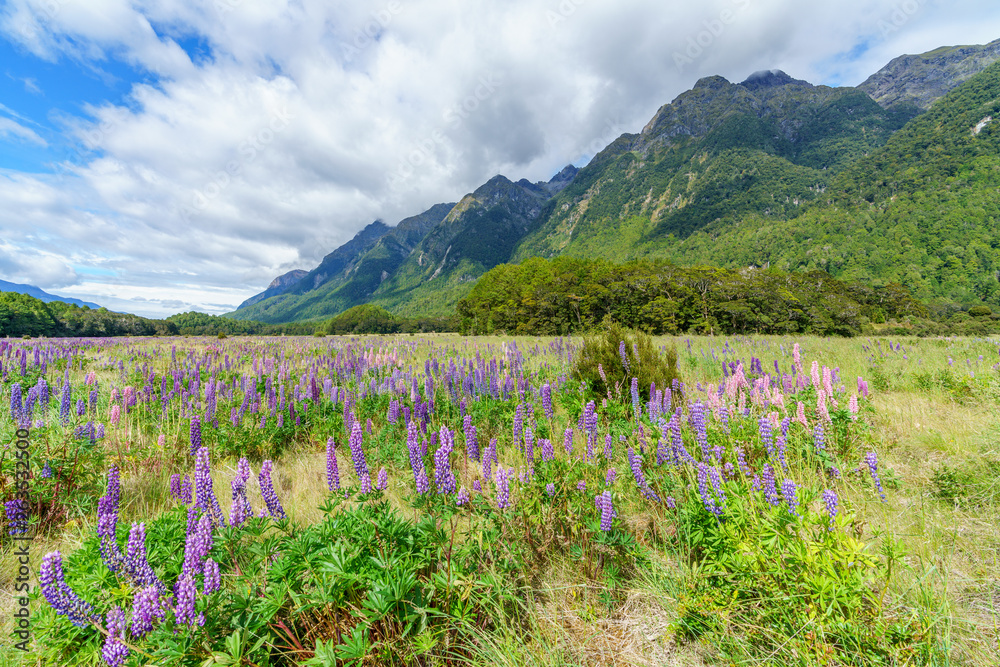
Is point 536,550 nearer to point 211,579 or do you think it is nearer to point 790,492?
point 790,492

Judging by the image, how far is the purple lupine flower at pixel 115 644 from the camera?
142 centimetres

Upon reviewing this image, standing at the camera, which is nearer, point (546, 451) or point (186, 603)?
point (186, 603)

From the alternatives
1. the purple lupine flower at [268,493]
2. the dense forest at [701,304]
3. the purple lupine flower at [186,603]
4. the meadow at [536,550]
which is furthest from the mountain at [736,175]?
the purple lupine flower at [186,603]

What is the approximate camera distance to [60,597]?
1589 mm

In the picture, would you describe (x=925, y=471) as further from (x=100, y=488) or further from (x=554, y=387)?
(x=100, y=488)

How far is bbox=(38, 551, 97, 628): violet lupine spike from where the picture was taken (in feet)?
5.08

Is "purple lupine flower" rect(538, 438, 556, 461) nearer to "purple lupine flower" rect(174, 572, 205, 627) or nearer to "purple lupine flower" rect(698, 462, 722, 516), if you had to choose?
"purple lupine flower" rect(698, 462, 722, 516)

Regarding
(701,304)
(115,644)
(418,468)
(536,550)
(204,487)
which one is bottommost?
(536,550)

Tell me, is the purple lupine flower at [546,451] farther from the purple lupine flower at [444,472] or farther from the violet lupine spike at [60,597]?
the violet lupine spike at [60,597]

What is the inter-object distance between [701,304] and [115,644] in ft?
140

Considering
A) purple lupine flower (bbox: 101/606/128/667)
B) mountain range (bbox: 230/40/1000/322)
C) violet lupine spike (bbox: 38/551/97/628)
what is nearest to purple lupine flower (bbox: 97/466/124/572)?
violet lupine spike (bbox: 38/551/97/628)

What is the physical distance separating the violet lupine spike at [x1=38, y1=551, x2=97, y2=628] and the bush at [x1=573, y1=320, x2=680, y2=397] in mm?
5275

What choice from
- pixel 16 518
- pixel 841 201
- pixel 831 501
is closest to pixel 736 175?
pixel 841 201

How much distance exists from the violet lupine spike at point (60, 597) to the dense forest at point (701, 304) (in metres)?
32.2
